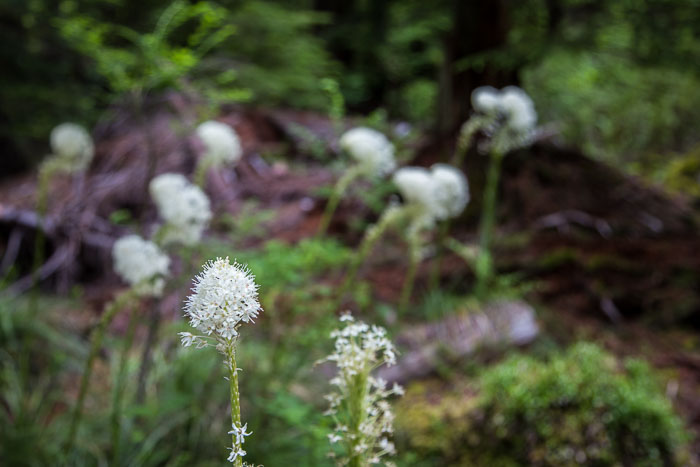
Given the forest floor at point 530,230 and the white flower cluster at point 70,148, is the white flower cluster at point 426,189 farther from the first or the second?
the white flower cluster at point 70,148

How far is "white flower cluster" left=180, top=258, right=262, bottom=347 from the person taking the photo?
0.78 metres

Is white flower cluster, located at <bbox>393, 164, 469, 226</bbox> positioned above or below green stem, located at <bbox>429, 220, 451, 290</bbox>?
below

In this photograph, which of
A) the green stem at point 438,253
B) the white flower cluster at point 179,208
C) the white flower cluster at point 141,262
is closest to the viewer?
the white flower cluster at point 141,262

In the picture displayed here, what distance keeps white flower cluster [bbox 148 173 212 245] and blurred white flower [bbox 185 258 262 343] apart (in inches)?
59.4

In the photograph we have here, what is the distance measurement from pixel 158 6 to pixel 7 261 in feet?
10.6

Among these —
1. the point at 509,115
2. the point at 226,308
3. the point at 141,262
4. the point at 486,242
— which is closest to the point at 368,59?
the point at 486,242

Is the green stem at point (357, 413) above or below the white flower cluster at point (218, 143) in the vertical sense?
below

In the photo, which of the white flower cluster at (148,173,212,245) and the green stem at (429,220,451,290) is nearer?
the white flower cluster at (148,173,212,245)

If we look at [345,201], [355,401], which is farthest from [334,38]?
[355,401]

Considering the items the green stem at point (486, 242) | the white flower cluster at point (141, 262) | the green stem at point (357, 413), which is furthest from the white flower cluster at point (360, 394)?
the green stem at point (486, 242)

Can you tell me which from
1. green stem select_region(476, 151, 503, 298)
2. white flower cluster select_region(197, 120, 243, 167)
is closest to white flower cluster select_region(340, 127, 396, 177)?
white flower cluster select_region(197, 120, 243, 167)

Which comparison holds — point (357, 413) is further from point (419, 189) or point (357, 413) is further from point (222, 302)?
point (419, 189)

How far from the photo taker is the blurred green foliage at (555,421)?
2652 mm

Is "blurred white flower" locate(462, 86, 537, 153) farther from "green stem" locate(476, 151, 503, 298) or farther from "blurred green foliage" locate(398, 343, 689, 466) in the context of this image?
"blurred green foliage" locate(398, 343, 689, 466)
